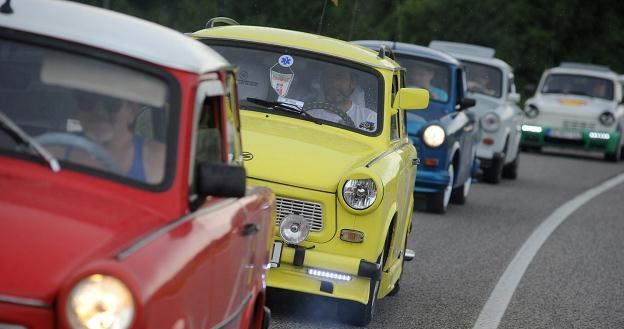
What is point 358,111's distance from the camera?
9.52 meters

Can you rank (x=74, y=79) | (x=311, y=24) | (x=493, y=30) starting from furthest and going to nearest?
(x=493, y=30), (x=311, y=24), (x=74, y=79)

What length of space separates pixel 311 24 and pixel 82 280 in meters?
27.5

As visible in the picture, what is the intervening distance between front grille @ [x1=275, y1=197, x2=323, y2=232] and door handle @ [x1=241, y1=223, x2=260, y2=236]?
2572 mm

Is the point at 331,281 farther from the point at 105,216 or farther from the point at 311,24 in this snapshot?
the point at 311,24

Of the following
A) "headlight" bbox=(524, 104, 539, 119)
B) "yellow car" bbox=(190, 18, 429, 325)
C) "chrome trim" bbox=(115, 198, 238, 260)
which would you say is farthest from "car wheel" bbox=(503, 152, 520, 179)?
"chrome trim" bbox=(115, 198, 238, 260)

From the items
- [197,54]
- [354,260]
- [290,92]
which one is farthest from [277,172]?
[197,54]

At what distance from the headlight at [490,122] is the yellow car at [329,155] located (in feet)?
33.1

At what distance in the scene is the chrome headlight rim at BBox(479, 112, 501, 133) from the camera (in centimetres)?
2058

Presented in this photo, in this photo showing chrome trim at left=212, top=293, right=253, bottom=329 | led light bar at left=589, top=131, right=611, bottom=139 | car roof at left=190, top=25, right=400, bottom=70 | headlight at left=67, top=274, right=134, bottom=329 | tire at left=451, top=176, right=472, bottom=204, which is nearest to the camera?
headlight at left=67, top=274, right=134, bottom=329

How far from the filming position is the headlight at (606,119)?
97.4ft

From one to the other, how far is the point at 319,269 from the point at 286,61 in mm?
1755

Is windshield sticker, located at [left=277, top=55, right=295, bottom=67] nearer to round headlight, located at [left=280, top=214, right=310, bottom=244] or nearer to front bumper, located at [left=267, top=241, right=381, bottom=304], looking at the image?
round headlight, located at [left=280, top=214, right=310, bottom=244]

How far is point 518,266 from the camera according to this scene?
12.4 meters

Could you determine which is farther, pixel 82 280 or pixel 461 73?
A: pixel 461 73
